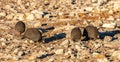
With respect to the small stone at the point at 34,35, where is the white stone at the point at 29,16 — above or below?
above

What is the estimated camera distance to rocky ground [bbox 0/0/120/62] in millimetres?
12875

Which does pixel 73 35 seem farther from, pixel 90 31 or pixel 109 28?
pixel 109 28

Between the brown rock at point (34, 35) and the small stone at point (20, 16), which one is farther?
the small stone at point (20, 16)

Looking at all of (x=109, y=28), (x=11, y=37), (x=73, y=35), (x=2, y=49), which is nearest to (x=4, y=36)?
(x=11, y=37)

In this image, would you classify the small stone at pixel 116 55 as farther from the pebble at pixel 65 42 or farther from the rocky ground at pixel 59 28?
the pebble at pixel 65 42

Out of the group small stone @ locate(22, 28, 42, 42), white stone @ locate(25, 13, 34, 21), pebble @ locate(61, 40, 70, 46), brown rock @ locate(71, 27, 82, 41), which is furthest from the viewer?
white stone @ locate(25, 13, 34, 21)

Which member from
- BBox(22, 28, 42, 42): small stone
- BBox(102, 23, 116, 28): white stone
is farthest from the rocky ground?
BBox(22, 28, 42, 42): small stone

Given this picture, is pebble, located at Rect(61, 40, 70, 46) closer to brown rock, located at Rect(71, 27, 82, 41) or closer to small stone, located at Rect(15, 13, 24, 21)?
brown rock, located at Rect(71, 27, 82, 41)

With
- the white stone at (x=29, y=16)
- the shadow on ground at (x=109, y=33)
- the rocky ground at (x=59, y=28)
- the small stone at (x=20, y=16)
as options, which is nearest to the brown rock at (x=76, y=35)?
the rocky ground at (x=59, y=28)

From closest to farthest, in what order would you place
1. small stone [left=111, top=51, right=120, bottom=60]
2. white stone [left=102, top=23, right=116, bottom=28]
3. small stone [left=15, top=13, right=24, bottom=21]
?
1. small stone [left=111, top=51, right=120, bottom=60]
2. white stone [left=102, top=23, right=116, bottom=28]
3. small stone [left=15, top=13, right=24, bottom=21]

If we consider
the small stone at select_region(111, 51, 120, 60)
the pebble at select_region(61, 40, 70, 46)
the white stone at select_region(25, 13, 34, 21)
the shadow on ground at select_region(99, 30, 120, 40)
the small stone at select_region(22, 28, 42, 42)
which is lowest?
the small stone at select_region(111, 51, 120, 60)

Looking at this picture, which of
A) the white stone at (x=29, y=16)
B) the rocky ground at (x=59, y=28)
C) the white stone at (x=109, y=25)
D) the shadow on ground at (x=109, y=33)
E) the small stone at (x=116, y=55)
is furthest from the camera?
the white stone at (x=29, y=16)

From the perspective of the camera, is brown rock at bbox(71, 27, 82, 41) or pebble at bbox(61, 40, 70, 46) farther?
brown rock at bbox(71, 27, 82, 41)

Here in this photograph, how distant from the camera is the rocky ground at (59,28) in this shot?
12.9 m
